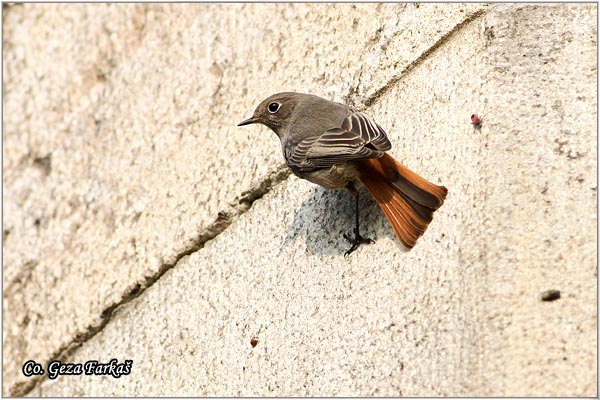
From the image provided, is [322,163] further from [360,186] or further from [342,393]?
[342,393]

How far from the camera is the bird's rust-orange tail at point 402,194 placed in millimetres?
3799

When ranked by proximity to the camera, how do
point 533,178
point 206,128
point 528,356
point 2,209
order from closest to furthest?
point 528,356 → point 533,178 → point 206,128 → point 2,209

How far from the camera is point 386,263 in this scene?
3916 millimetres

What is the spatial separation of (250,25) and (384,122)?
4.92ft

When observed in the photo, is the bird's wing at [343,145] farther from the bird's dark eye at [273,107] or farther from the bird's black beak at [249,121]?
the bird's black beak at [249,121]

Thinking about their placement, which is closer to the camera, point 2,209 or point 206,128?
point 206,128

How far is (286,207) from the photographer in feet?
15.5

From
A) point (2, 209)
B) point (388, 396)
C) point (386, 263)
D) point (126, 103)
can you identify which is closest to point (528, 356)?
point (388, 396)

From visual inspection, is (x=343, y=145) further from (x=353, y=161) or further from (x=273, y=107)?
(x=273, y=107)

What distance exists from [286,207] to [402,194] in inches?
37.9

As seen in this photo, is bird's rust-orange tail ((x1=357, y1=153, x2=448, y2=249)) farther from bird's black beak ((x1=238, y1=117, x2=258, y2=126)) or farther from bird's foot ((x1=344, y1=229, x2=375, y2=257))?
bird's black beak ((x1=238, y1=117, x2=258, y2=126))

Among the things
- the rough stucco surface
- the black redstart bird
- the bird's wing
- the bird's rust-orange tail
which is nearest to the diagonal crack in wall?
the rough stucco surface

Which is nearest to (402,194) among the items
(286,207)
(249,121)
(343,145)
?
(343,145)

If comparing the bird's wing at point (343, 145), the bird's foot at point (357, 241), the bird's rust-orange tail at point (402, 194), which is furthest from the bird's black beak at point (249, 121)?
the bird's foot at point (357, 241)
